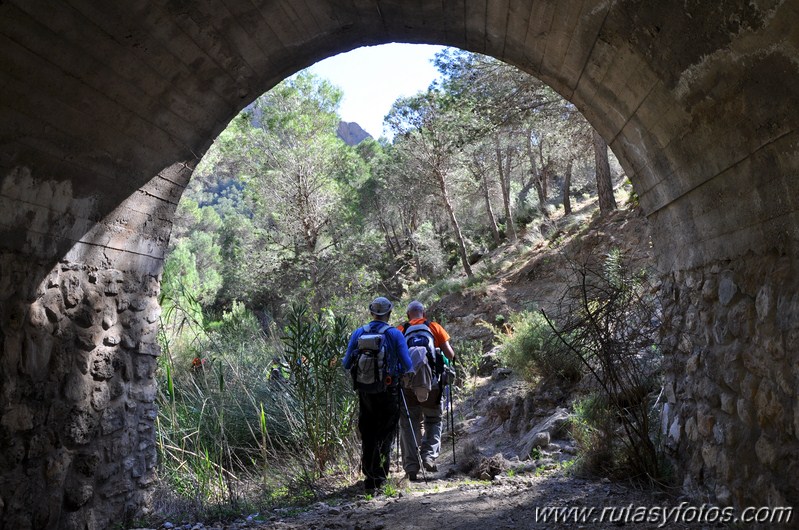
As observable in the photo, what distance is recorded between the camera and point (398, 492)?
16.6 feet

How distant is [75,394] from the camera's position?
410cm

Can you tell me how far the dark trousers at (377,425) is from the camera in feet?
17.5

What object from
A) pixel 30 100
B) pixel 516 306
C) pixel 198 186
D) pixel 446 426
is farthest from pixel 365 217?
pixel 30 100

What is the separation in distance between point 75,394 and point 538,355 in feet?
18.0

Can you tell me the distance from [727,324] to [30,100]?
13.4ft

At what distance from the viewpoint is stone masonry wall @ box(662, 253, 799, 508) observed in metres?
2.72

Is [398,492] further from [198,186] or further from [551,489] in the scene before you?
[198,186]

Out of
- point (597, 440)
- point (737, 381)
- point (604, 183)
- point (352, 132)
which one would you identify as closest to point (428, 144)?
point (604, 183)

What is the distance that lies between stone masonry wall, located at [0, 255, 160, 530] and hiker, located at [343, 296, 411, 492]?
1.69 meters

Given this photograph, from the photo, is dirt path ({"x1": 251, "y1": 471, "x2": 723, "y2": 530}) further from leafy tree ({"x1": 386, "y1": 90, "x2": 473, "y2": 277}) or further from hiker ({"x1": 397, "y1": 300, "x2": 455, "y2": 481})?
leafy tree ({"x1": 386, "y1": 90, "x2": 473, "y2": 277})

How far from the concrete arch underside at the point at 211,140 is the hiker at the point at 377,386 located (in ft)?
5.57

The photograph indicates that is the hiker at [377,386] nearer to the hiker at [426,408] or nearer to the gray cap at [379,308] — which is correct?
the gray cap at [379,308]

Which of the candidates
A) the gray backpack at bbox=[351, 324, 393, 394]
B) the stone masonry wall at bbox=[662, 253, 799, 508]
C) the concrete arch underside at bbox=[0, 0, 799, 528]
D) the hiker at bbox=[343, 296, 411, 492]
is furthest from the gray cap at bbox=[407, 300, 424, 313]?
the stone masonry wall at bbox=[662, 253, 799, 508]

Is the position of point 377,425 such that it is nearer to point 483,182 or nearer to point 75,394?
point 75,394
